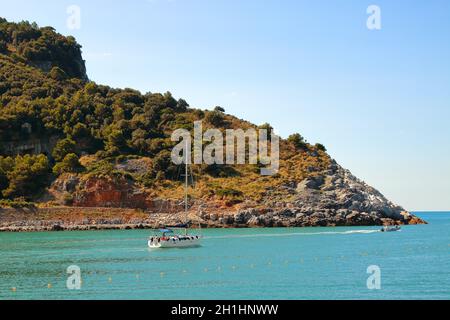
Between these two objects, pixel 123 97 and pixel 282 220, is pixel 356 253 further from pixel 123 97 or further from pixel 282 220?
pixel 123 97

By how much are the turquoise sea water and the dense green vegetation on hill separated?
32973 millimetres

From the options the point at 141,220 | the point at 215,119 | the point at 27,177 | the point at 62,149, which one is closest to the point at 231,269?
the point at 141,220

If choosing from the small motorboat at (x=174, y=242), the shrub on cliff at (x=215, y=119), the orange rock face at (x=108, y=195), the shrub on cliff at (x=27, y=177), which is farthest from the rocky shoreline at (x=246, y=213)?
the small motorboat at (x=174, y=242)

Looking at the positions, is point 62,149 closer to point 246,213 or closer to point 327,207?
point 246,213

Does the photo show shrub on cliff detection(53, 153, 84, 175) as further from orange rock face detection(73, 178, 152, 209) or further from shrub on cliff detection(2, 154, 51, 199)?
orange rock face detection(73, 178, 152, 209)

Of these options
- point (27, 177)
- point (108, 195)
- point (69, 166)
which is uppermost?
point (69, 166)

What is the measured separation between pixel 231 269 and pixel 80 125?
72304 millimetres

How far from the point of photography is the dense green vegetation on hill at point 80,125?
96.4m

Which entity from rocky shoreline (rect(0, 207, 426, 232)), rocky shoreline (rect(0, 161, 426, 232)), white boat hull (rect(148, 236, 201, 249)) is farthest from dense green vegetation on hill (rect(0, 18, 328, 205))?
white boat hull (rect(148, 236, 201, 249))

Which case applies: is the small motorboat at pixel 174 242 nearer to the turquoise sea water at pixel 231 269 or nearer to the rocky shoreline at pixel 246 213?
the turquoise sea water at pixel 231 269

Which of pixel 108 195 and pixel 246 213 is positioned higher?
pixel 108 195

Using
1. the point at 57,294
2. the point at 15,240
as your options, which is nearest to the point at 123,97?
the point at 15,240

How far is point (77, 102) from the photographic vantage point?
4535 inches

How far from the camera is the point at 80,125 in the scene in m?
107
